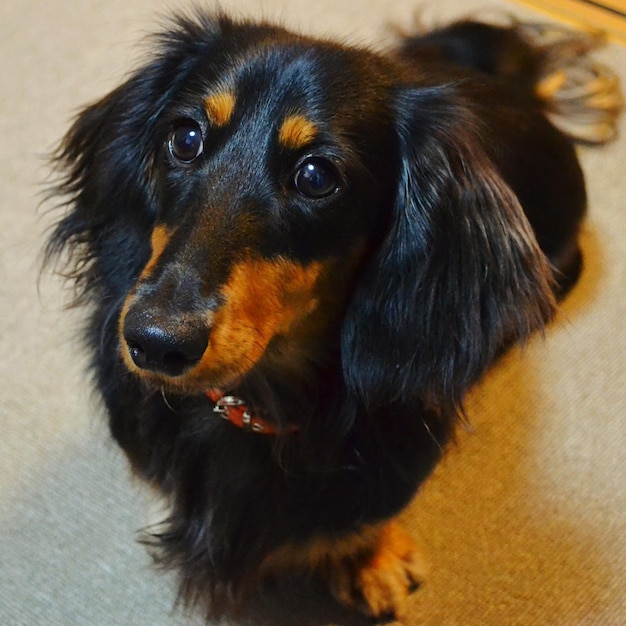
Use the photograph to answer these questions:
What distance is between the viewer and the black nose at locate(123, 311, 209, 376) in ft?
2.54

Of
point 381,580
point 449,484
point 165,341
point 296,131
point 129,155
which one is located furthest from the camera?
point 449,484

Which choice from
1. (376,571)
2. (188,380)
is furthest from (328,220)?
(376,571)

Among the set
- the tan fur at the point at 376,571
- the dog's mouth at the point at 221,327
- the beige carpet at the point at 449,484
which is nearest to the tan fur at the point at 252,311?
the dog's mouth at the point at 221,327

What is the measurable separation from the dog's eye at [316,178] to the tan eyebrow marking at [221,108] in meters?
0.11

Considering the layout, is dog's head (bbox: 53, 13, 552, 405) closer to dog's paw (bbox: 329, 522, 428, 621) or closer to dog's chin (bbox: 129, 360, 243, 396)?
dog's chin (bbox: 129, 360, 243, 396)

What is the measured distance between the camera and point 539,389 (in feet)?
5.24

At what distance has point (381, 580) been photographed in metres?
1.30

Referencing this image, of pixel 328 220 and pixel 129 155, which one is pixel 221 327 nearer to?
pixel 328 220

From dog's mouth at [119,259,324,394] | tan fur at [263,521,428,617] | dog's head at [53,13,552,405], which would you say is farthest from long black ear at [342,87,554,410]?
tan fur at [263,521,428,617]

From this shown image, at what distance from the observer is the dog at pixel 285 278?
2.91 ft

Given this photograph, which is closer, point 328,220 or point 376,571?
point 328,220

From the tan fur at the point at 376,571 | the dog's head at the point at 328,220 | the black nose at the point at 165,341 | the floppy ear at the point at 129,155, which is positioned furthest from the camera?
the tan fur at the point at 376,571

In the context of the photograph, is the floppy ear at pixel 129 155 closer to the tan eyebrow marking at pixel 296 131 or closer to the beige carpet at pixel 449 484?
the tan eyebrow marking at pixel 296 131

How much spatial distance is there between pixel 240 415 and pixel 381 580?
0.44 meters
